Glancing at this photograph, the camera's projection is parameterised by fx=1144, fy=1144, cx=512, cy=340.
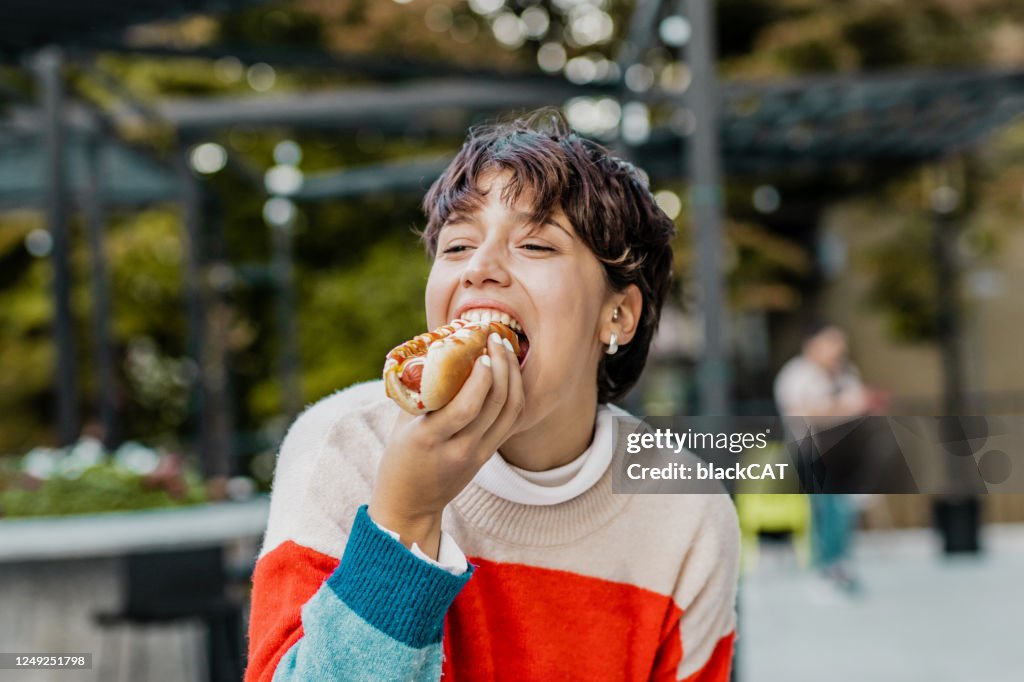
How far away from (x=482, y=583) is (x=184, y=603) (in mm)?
2905

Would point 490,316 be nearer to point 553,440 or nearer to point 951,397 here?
point 553,440

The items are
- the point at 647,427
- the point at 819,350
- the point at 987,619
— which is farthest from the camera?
the point at 819,350

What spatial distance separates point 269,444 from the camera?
1407cm

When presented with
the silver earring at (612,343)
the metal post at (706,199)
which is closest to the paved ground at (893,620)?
the metal post at (706,199)

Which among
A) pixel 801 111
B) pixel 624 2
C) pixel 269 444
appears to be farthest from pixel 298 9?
pixel 801 111

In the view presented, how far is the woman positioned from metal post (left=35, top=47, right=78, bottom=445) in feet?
18.0

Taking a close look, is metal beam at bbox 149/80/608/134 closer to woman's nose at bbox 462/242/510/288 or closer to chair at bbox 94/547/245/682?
chair at bbox 94/547/245/682

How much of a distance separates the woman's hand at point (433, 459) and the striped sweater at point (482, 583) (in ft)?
0.14

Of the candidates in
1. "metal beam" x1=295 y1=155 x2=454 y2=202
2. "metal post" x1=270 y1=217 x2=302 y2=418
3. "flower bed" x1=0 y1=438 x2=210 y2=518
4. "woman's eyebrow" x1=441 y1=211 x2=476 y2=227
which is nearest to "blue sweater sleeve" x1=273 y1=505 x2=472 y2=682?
"woman's eyebrow" x1=441 y1=211 x2=476 y2=227

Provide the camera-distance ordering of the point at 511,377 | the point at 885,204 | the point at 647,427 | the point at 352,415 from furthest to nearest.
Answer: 1. the point at 885,204
2. the point at 647,427
3. the point at 352,415
4. the point at 511,377

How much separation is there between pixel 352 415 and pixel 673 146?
7.50 meters

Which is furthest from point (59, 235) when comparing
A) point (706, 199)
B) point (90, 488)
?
point (706, 199)

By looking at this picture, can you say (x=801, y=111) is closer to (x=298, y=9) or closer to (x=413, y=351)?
(x=413, y=351)

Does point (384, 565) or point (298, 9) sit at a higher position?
point (298, 9)
